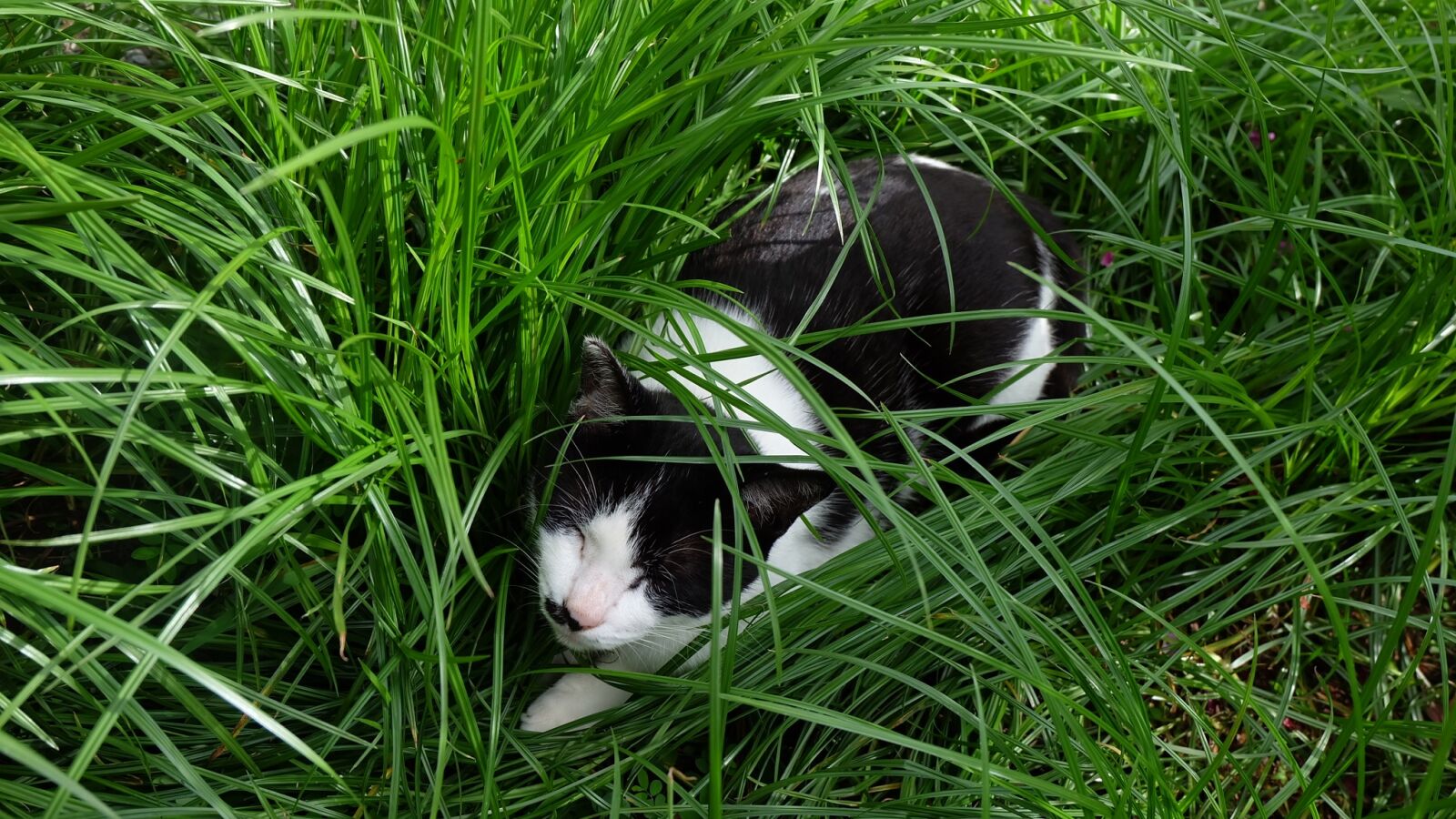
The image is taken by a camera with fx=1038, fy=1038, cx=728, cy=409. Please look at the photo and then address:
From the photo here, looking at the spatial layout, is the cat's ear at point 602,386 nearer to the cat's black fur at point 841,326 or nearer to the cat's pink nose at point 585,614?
the cat's black fur at point 841,326

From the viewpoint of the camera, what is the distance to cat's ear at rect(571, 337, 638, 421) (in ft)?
4.23

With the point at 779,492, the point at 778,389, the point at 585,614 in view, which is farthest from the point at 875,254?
the point at 585,614

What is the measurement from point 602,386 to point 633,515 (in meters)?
0.18

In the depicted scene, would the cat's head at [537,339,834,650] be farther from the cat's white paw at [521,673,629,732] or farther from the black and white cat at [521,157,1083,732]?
the cat's white paw at [521,673,629,732]

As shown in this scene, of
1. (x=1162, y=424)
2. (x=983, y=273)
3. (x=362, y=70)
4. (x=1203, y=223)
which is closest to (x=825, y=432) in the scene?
(x=983, y=273)

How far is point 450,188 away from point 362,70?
367 mm

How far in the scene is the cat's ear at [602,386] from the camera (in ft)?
4.23

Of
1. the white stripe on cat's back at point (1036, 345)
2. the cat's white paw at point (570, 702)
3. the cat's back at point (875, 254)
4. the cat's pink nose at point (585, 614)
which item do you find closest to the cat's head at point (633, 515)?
the cat's pink nose at point (585, 614)

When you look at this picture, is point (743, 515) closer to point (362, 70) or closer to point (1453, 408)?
point (362, 70)

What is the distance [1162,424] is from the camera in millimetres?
1570

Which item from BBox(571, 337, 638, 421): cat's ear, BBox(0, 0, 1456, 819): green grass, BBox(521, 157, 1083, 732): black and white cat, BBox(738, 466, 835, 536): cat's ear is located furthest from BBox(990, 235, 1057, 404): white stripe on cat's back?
BBox(571, 337, 638, 421): cat's ear

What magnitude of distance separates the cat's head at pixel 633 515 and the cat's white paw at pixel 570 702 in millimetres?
175

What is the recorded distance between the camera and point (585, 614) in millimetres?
1337

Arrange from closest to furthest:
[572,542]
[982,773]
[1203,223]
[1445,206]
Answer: [982,773] → [572,542] → [1445,206] → [1203,223]
